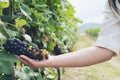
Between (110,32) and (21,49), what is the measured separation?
42cm

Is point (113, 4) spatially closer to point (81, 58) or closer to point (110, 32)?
point (110, 32)

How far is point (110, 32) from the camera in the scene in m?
1.93

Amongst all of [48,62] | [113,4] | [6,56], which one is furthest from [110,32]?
[6,56]

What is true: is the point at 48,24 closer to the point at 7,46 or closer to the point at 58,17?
the point at 58,17

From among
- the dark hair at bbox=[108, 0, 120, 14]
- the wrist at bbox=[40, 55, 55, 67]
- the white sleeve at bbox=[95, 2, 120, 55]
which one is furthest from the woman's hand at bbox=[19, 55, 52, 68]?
the dark hair at bbox=[108, 0, 120, 14]

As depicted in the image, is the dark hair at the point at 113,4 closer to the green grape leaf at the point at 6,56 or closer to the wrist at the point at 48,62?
the wrist at the point at 48,62

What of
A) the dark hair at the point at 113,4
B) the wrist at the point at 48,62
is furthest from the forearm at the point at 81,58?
the dark hair at the point at 113,4

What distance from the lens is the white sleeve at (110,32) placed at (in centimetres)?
191

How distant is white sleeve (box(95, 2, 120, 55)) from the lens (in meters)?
1.91

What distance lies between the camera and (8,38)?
1967 mm

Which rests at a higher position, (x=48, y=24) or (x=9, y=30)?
(x=9, y=30)

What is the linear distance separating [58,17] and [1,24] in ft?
6.34

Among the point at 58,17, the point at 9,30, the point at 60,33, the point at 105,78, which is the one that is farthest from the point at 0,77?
the point at 105,78

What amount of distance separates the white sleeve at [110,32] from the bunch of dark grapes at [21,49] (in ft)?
0.99
